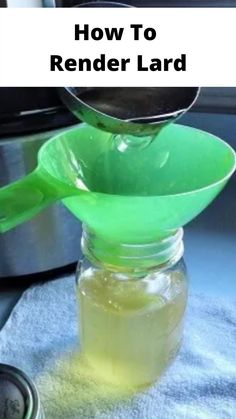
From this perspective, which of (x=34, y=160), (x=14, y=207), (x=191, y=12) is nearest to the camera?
(x=14, y=207)

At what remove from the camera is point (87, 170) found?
17.4 inches

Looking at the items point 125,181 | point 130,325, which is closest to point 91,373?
point 130,325

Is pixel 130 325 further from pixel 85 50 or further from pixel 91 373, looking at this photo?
pixel 85 50

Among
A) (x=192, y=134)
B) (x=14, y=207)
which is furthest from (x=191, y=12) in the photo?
(x=14, y=207)

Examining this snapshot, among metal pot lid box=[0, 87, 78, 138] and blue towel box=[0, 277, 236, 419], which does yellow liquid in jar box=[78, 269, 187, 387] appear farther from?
metal pot lid box=[0, 87, 78, 138]

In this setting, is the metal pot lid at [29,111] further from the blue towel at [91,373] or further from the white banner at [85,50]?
the blue towel at [91,373]

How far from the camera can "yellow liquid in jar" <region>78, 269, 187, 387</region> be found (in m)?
0.44

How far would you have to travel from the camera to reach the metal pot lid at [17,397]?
0.36 metres

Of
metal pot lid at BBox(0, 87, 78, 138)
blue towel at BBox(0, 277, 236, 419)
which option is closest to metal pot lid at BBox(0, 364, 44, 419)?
blue towel at BBox(0, 277, 236, 419)

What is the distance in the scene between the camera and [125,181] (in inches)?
17.5

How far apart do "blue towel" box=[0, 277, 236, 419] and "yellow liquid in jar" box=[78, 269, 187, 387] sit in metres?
0.01

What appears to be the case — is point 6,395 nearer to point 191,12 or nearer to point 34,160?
point 34,160

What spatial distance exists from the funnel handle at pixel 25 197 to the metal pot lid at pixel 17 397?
105 millimetres

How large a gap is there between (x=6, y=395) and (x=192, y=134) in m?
0.22
